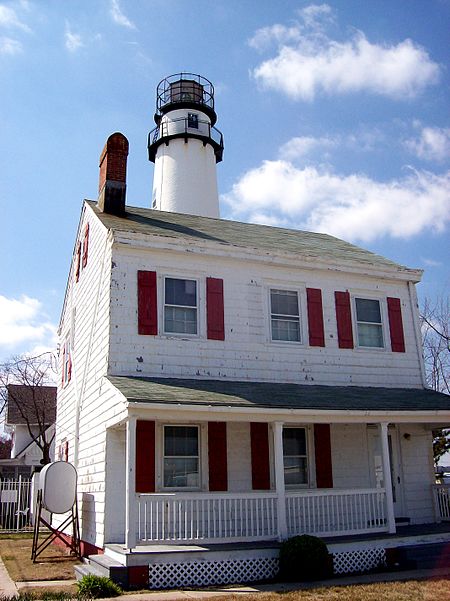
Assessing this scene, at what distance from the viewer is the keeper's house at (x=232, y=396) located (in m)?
11.5

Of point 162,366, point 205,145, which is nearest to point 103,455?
point 162,366

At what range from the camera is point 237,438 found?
13352 mm

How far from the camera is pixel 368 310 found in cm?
1633

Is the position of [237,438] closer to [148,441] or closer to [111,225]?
[148,441]

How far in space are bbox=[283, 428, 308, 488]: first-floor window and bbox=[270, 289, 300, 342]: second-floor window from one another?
7.60 ft

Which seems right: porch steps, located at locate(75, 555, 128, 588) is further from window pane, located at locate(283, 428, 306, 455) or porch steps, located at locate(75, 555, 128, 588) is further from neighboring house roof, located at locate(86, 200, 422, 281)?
neighboring house roof, located at locate(86, 200, 422, 281)

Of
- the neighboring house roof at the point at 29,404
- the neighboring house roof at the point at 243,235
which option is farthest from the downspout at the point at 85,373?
the neighboring house roof at the point at 29,404

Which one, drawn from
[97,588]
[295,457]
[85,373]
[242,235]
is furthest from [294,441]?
[242,235]

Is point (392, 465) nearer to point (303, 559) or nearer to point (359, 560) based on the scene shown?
point (359, 560)

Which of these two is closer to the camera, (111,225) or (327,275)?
(111,225)

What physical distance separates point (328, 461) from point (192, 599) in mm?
5596

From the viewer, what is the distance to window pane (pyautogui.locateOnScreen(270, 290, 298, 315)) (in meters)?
15.2

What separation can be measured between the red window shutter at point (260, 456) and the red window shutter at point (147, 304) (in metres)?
3.05

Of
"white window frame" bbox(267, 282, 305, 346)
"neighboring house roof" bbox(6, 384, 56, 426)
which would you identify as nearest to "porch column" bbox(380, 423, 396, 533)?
"white window frame" bbox(267, 282, 305, 346)
